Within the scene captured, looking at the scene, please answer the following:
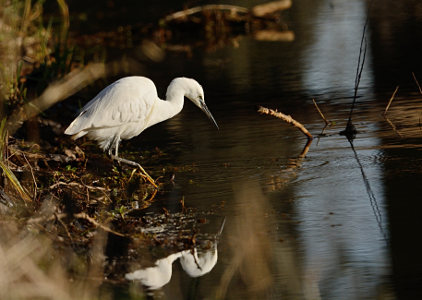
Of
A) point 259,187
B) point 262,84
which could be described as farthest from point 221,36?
point 259,187

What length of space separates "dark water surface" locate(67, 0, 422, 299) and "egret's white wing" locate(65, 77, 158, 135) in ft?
1.71

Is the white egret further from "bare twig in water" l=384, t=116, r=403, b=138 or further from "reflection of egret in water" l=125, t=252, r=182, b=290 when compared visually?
"reflection of egret in water" l=125, t=252, r=182, b=290

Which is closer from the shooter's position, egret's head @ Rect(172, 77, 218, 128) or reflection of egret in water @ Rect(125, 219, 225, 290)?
reflection of egret in water @ Rect(125, 219, 225, 290)

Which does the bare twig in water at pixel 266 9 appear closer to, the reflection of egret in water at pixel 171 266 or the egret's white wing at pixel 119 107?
the egret's white wing at pixel 119 107

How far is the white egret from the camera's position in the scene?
7.68m

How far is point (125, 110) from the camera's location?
25.3 feet

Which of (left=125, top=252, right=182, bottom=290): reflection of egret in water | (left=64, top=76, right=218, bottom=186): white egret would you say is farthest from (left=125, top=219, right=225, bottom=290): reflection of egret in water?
(left=64, top=76, right=218, bottom=186): white egret

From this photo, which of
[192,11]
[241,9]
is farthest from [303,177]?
[192,11]

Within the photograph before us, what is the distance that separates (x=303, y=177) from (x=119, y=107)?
183 centimetres

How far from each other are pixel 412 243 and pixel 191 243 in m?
1.34

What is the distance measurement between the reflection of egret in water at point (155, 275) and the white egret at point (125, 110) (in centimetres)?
255

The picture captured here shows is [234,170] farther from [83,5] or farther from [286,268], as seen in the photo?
[83,5]

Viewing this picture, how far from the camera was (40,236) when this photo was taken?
17.8ft

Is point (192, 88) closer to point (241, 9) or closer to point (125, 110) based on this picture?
point (125, 110)
